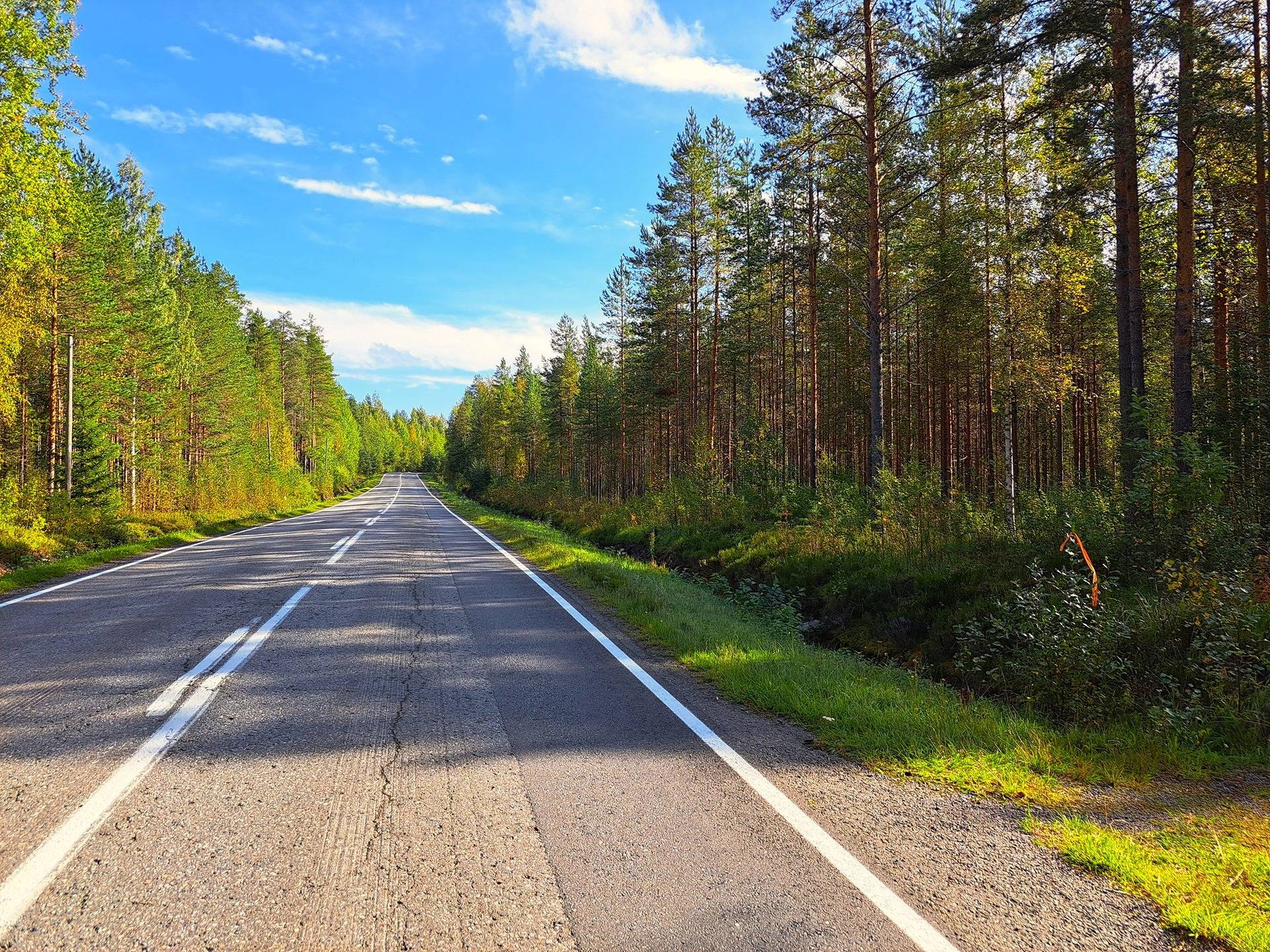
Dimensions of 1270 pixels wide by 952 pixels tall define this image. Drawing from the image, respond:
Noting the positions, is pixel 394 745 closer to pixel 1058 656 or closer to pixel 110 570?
pixel 1058 656

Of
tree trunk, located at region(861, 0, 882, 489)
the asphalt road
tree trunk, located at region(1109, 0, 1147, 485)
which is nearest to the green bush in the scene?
the asphalt road

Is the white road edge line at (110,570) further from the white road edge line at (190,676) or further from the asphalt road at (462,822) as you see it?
the white road edge line at (190,676)

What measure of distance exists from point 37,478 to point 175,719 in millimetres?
20116

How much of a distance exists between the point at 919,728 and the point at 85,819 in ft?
15.8

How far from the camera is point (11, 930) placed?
2.20m

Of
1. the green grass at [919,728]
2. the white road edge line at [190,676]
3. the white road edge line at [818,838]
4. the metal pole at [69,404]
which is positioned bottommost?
the green grass at [919,728]

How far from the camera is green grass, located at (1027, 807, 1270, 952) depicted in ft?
7.78

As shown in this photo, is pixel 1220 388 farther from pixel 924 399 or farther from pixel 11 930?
pixel 924 399

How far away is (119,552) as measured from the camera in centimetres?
1475

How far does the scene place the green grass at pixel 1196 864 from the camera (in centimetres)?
237

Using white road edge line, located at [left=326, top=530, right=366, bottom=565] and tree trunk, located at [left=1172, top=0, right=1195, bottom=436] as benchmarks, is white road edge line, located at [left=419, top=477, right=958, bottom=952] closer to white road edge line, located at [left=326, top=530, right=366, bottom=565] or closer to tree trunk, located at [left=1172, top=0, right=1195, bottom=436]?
tree trunk, located at [left=1172, top=0, right=1195, bottom=436]

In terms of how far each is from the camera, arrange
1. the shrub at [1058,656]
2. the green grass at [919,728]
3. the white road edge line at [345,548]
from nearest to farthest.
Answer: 1. the green grass at [919,728]
2. the shrub at [1058,656]
3. the white road edge line at [345,548]

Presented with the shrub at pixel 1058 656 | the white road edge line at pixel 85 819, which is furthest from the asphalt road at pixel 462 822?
the shrub at pixel 1058 656

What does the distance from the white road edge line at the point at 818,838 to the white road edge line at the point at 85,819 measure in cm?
313
